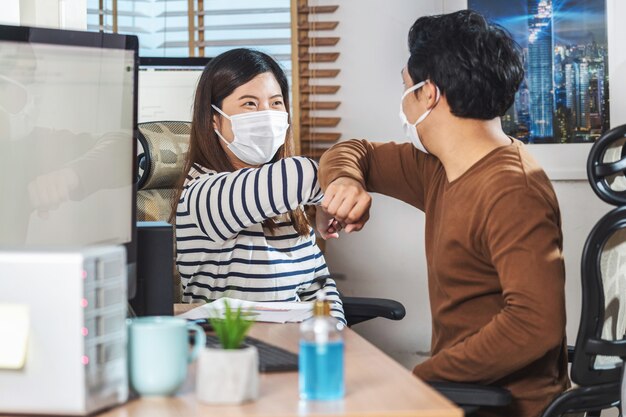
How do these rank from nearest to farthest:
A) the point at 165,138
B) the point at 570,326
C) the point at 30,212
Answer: the point at 30,212, the point at 165,138, the point at 570,326

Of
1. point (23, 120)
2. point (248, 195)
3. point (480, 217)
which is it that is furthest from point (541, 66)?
point (23, 120)

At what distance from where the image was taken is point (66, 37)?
4.61ft

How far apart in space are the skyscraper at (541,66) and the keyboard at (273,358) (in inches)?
82.2

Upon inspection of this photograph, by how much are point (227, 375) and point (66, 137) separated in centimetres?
52

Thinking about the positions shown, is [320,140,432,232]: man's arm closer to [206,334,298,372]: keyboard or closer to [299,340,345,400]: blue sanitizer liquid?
[206,334,298,372]: keyboard

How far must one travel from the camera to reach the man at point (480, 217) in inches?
64.6

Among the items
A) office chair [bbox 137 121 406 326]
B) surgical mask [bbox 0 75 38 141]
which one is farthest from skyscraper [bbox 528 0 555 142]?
surgical mask [bbox 0 75 38 141]

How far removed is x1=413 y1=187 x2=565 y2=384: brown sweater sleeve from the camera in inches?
63.8

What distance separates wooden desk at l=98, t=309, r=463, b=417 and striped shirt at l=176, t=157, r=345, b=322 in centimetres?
87

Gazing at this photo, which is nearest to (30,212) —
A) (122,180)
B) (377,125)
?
(122,180)

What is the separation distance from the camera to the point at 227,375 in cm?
115

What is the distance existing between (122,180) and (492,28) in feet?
2.87

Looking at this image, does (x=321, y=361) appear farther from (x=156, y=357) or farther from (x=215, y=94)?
(x=215, y=94)

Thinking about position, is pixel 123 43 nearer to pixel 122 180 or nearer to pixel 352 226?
pixel 122 180
